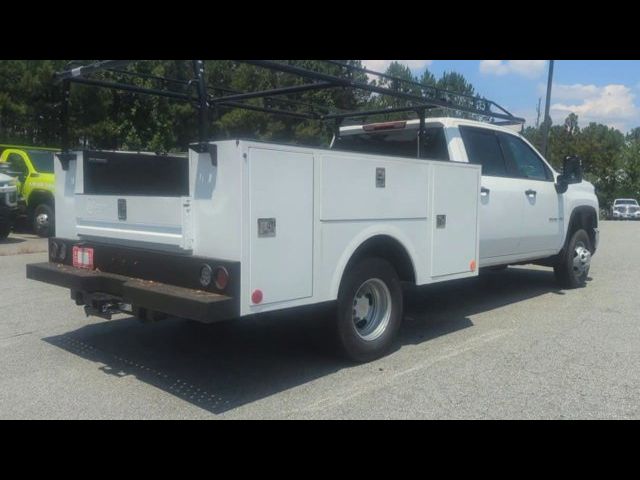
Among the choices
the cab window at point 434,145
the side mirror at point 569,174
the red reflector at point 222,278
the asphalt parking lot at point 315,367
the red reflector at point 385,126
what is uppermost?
the red reflector at point 385,126

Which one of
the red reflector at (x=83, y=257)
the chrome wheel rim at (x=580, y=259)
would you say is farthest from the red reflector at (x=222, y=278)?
the chrome wheel rim at (x=580, y=259)

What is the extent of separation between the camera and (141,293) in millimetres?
4336

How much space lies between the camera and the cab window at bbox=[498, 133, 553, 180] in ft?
24.8

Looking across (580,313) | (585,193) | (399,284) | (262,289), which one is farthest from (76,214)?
(585,193)

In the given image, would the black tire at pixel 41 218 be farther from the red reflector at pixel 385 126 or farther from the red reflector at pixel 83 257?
the red reflector at pixel 83 257

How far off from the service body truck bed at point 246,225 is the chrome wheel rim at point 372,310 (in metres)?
0.34

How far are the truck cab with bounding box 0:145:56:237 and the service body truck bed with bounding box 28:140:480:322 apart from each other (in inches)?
385

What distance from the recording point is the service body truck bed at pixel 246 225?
404 centimetres

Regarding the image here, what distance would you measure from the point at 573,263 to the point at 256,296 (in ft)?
20.4

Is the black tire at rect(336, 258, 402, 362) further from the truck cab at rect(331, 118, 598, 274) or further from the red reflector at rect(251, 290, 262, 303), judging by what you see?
the truck cab at rect(331, 118, 598, 274)

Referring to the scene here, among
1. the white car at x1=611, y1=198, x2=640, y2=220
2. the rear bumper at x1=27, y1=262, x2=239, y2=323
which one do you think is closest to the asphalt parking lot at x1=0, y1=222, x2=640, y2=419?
the rear bumper at x1=27, y1=262, x2=239, y2=323

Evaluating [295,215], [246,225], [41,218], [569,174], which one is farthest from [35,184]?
[246,225]

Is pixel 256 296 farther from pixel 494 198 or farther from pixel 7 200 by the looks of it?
pixel 7 200

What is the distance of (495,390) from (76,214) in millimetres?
3829
